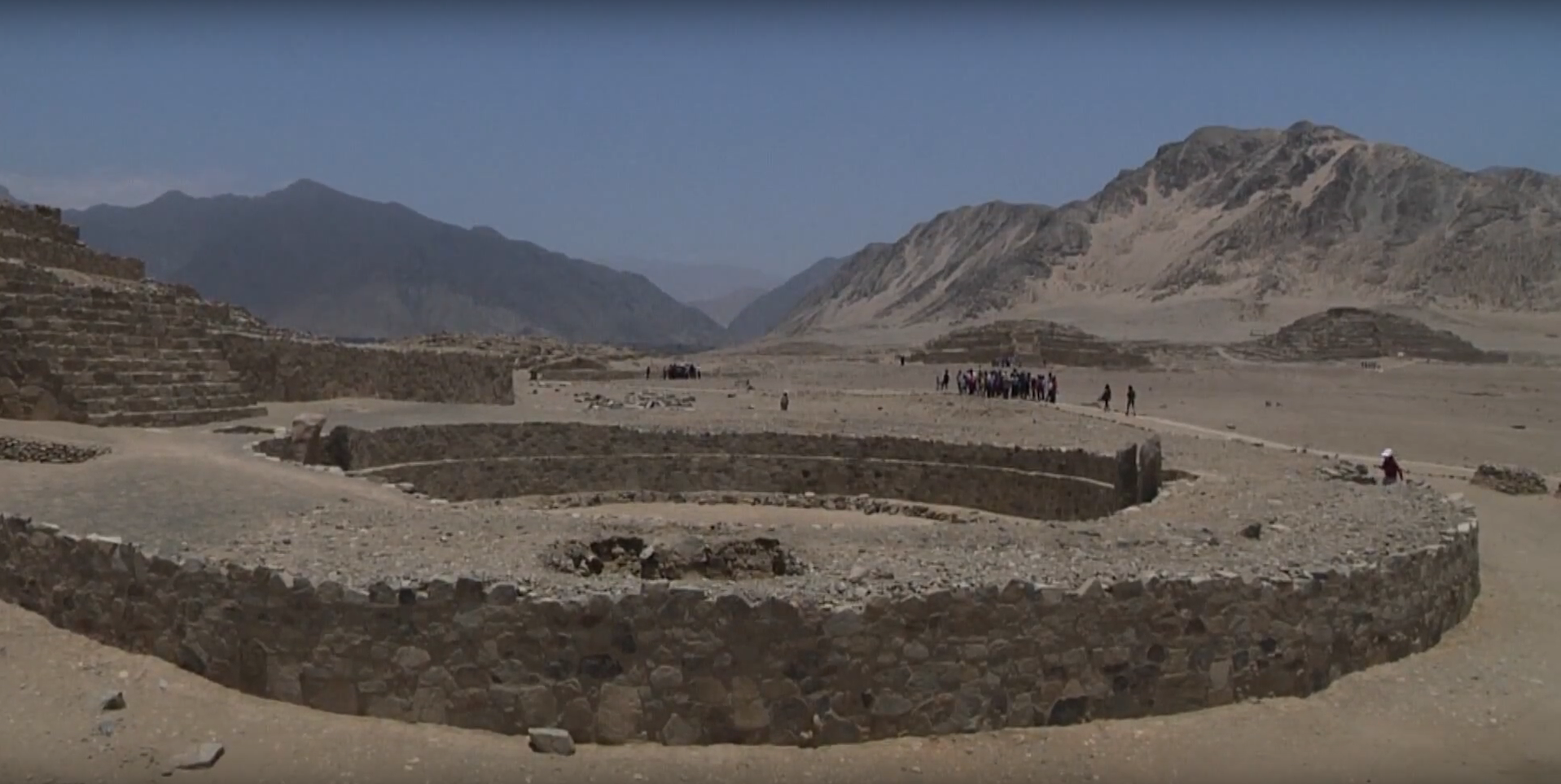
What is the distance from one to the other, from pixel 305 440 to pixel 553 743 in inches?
457

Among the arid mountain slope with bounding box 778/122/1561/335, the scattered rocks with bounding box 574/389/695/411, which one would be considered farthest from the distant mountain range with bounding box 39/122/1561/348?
the scattered rocks with bounding box 574/389/695/411

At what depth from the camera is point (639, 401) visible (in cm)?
3297

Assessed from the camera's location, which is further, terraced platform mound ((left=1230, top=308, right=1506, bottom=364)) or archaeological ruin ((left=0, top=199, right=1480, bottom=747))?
terraced platform mound ((left=1230, top=308, right=1506, bottom=364))

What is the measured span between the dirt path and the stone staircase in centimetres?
1075

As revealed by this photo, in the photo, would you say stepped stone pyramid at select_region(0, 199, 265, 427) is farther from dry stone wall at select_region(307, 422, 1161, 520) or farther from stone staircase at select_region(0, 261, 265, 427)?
dry stone wall at select_region(307, 422, 1161, 520)

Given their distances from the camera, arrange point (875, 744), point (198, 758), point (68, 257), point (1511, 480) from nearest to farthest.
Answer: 1. point (198, 758)
2. point (875, 744)
3. point (1511, 480)
4. point (68, 257)

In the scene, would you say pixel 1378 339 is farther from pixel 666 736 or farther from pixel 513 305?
pixel 513 305

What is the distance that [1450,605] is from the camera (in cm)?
1116

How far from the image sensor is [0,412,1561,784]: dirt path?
760 centimetres

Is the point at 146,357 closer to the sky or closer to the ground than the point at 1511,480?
closer to the sky

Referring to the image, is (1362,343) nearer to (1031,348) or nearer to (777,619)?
(1031,348)

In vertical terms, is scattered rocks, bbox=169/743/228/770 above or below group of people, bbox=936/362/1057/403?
below

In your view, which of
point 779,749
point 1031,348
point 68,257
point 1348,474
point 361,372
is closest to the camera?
point 779,749

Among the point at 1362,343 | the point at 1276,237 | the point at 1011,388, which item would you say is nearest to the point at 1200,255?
the point at 1276,237
